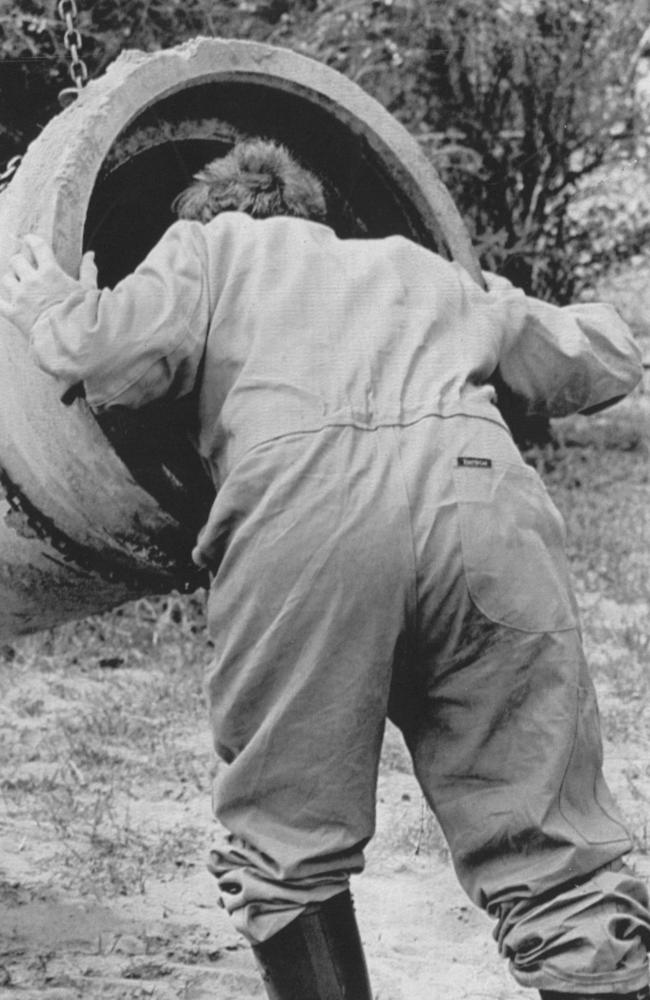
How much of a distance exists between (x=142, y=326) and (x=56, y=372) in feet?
0.50

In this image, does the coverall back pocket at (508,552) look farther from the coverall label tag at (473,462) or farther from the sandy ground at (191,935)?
the sandy ground at (191,935)

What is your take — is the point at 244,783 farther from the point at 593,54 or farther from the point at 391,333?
the point at 593,54

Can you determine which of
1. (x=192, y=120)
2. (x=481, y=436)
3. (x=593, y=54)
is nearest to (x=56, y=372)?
(x=481, y=436)

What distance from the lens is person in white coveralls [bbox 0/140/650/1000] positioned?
2309 millimetres

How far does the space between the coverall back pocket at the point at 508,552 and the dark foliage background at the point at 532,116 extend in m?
4.17

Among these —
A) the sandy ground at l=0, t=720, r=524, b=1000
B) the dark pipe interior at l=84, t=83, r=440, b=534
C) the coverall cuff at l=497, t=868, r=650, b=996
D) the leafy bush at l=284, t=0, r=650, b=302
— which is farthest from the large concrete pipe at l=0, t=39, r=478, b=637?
the leafy bush at l=284, t=0, r=650, b=302

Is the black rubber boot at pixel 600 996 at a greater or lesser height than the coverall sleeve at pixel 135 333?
lesser

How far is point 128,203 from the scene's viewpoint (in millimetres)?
3406

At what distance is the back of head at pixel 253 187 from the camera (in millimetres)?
2756

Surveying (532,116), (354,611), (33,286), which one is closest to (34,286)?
(33,286)

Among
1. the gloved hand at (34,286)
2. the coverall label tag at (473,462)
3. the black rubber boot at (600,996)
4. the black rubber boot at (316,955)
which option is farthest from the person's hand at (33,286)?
the black rubber boot at (600,996)

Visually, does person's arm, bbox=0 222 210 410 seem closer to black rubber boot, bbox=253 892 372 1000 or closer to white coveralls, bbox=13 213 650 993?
white coveralls, bbox=13 213 650 993

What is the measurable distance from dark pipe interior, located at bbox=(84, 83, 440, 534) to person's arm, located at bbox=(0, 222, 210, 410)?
334mm

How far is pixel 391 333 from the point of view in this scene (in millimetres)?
2457
